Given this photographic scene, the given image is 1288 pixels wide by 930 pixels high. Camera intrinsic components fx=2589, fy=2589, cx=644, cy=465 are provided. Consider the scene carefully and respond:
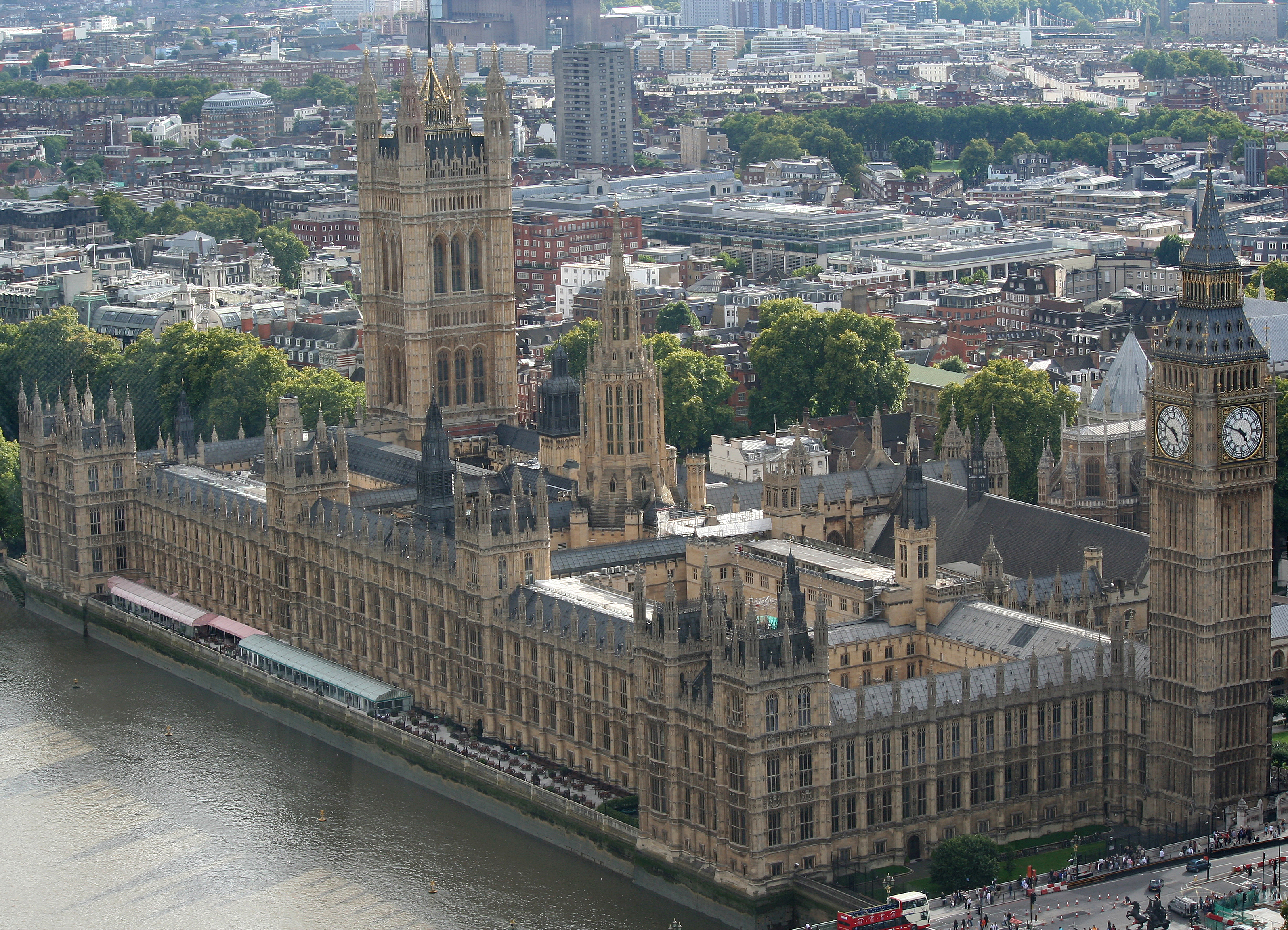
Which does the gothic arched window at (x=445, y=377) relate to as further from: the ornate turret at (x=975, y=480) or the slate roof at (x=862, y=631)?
the slate roof at (x=862, y=631)

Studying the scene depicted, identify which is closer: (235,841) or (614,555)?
(235,841)

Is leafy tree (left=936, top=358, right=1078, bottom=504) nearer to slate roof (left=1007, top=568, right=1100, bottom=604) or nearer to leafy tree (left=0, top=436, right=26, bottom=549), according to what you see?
slate roof (left=1007, top=568, right=1100, bottom=604)

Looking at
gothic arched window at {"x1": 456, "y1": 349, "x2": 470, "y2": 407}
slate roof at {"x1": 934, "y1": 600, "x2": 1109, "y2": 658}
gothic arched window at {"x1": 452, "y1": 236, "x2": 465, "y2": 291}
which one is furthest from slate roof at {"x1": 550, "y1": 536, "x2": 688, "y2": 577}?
gothic arched window at {"x1": 452, "y1": 236, "x2": 465, "y2": 291}

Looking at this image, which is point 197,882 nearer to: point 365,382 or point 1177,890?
point 1177,890

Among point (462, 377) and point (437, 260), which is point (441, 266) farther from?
point (462, 377)

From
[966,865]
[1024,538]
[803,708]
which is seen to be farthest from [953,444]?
[966,865]

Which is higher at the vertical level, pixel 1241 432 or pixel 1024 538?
pixel 1241 432

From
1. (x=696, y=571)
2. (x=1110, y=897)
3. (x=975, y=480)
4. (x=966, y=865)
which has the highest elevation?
(x=975, y=480)
